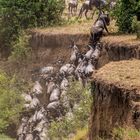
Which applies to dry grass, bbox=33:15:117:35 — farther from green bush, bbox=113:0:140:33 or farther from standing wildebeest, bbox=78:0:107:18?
green bush, bbox=113:0:140:33

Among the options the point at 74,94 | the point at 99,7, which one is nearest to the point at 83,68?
the point at 74,94

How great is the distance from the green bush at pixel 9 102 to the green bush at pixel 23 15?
14.4 feet

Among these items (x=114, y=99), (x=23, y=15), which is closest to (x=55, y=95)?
(x=23, y=15)

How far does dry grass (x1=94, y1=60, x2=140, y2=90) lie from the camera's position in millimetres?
16453

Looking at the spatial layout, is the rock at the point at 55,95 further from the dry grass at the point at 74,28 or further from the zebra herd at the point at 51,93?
the dry grass at the point at 74,28

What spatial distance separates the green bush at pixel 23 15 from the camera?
→ 36375mm

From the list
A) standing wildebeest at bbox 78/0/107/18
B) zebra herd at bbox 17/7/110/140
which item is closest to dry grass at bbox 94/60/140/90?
zebra herd at bbox 17/7/110/140

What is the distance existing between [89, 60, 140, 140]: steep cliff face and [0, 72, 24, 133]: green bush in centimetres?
1335

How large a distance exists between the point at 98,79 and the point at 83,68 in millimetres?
13069

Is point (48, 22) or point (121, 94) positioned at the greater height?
point (121, 94)

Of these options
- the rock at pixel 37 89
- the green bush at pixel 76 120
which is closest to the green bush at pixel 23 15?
the rock at pixel 37 89

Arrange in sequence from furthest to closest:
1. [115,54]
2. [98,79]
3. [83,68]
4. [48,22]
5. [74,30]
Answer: [48,22]
[74,30]
[83,68]
[115,54]
[98,79]

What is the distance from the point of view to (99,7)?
35.8 m

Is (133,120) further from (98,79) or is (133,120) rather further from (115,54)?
(115,54)
